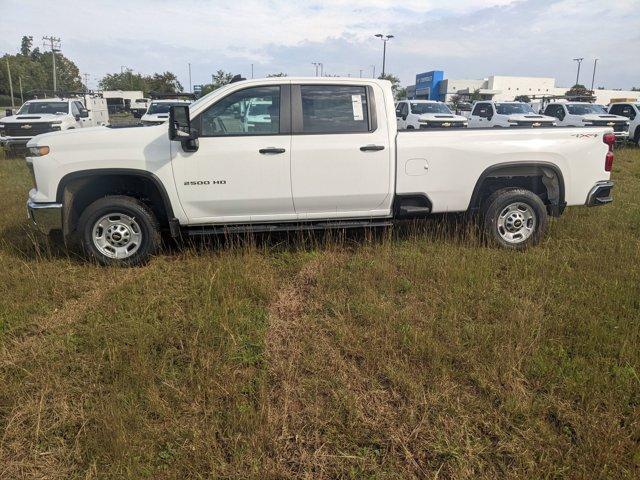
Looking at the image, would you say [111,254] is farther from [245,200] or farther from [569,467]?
[569,467]

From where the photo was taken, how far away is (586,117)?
18016 mm

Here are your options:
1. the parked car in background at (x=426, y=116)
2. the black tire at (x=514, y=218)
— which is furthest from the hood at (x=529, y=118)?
the black tire at (x=514, y=218)

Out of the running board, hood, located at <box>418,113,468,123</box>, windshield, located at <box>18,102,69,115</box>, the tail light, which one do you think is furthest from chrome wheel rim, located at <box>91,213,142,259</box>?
hood, located at <box>418,113,468,123</box>

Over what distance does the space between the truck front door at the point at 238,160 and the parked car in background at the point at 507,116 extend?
46.5 ft

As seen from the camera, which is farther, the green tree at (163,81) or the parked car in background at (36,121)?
the green tree at (163,81)

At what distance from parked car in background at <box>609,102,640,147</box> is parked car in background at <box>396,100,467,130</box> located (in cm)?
615

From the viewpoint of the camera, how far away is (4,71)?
237 ft

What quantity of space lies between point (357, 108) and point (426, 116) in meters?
15.0

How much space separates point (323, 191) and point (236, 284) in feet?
4.56

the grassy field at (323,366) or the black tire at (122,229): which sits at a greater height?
the black tire at (122,229)

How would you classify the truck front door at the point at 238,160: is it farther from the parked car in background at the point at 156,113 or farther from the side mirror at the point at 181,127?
the parked car in background at the point at 156,113

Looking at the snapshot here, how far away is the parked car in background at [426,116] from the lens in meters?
19.0

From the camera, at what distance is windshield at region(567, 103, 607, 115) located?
1867cm

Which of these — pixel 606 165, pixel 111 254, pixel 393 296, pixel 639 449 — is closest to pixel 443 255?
pixel 393 296
